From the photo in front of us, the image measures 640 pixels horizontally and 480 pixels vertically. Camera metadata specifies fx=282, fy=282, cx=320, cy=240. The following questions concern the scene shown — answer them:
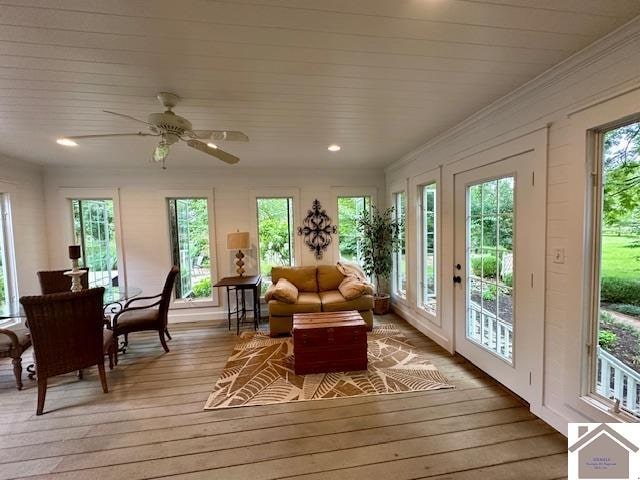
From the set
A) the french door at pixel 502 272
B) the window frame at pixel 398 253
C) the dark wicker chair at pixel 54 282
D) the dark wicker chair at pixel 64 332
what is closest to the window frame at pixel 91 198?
the dark wicker chair at pixel 54 282

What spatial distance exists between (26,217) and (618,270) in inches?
240

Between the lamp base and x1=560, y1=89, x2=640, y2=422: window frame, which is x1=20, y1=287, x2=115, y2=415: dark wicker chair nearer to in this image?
the lamp base

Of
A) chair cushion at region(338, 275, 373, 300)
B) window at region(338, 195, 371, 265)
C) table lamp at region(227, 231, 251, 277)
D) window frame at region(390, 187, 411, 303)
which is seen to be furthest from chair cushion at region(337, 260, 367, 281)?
table lamp at region(227, 231, 251, 277)

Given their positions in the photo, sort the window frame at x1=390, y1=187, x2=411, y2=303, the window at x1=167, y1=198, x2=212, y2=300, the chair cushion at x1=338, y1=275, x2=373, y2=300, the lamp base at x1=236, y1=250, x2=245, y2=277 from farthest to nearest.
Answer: the window at x1=167, y1=198, x2=212, y2=300 → the lamp base at x1=236, y1=250, x2=245, y2=277 → the window frame at x1=390, y1=187, x2=411, y2=303 → the chair cushion at x1=338, y1=275, x2=373, y2=300

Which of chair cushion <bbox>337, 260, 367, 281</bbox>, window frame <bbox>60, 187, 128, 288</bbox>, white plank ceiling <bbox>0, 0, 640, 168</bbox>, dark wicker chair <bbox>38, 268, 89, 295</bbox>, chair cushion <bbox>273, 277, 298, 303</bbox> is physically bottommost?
chair cushion <bbox>273, 277, 298, 303</bbox>

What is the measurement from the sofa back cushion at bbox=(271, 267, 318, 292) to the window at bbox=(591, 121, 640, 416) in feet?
10.5

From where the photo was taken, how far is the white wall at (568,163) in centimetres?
153

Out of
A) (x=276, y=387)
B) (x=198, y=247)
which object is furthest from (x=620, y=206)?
(x=198, y=247)

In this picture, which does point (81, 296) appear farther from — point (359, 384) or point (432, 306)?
point (432, 306)

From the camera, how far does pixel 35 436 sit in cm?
202

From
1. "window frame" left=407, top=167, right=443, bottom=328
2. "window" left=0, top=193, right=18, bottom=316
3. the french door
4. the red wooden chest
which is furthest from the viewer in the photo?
"window" left=0, top=193, right=18, bottom=316

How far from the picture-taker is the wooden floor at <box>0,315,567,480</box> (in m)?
1.69
